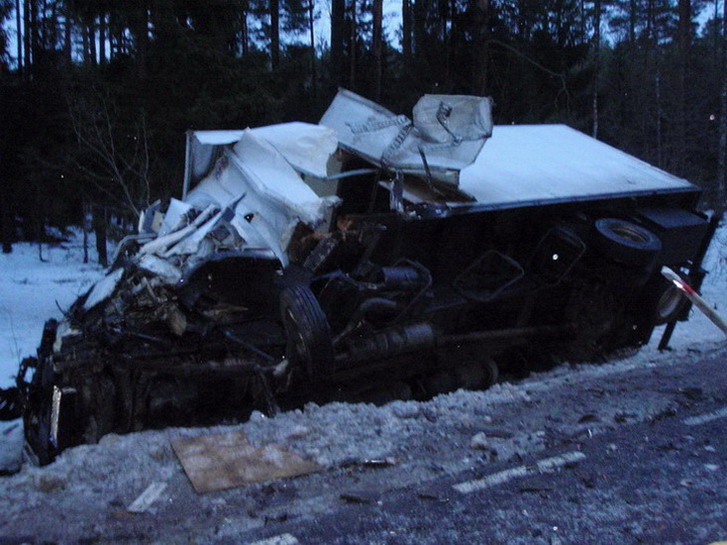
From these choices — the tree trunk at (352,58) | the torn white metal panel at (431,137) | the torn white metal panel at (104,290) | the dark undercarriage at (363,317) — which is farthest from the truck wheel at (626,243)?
the tree trunk at (352,58)

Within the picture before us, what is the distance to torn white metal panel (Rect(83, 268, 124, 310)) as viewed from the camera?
5922 mm

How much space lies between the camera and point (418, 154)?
655 cm

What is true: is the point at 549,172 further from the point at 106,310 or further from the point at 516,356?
the point at 106,310

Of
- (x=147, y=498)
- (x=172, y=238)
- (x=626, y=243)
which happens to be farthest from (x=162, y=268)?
(x=626, y=243)

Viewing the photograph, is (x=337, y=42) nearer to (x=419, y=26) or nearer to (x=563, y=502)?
(x=419, y=26)

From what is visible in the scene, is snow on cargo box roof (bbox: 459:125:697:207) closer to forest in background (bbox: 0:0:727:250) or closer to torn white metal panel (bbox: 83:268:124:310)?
torn white metal panel (bbox: 83:268:124:310)

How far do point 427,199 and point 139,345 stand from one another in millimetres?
2739

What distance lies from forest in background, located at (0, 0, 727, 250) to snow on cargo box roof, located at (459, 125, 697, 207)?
19.6 ft

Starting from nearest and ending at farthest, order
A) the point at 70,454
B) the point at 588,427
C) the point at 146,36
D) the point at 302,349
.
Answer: the point at 70,454, the point at 588,427, the point at 302,349, the point at 146,36

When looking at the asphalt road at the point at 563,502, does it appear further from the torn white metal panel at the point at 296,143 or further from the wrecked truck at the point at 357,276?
the torn white metal panel at the point at 296,143

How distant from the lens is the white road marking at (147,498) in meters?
3.60

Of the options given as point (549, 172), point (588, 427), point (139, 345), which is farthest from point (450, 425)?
point (549, 172)

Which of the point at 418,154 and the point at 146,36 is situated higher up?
the point at 146,36

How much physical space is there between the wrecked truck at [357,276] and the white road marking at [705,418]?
2102 millimetres
